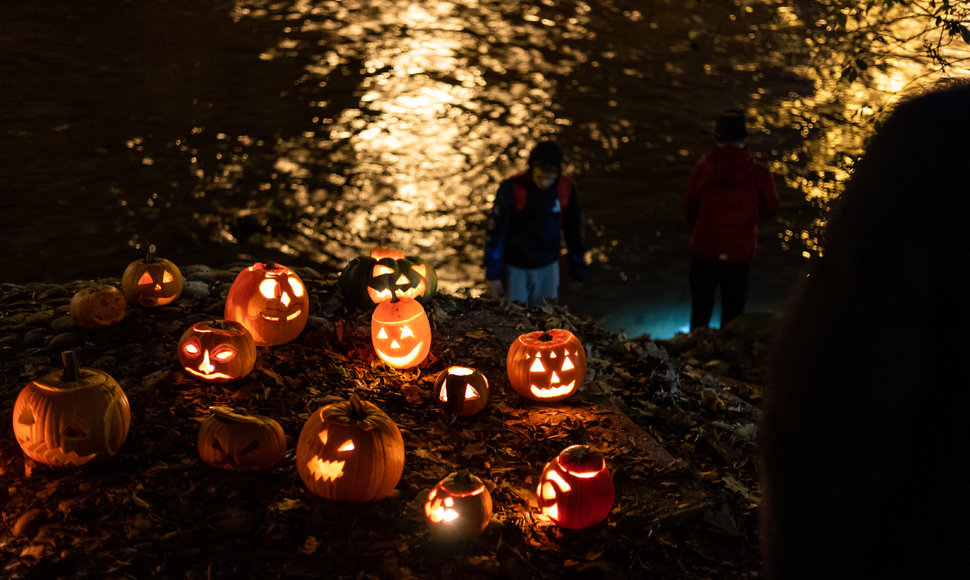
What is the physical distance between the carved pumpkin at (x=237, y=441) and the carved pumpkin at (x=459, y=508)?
0.91 metres

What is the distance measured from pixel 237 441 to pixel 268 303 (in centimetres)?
144

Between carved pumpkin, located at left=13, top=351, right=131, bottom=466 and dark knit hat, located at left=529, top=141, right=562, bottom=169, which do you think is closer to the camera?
carved pumpkin, located at left=13, top=351, right=131, bottom=466

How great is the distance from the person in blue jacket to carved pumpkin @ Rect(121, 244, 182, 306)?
271 cm

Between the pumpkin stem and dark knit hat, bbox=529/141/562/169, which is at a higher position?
dark knit hat, bbox=529/141/562/169

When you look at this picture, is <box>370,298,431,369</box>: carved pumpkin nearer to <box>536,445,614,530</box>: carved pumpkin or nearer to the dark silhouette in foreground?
<box>536,445,614,530</box>: carved pumpkin

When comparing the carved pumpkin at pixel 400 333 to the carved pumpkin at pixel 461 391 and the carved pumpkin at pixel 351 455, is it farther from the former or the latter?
the carved pumpkin at pixel 351 455

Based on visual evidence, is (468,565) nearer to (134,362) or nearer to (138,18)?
(134,362)

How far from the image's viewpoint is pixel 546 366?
5.17m

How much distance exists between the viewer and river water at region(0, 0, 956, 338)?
10062 mm

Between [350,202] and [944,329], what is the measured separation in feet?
34.1

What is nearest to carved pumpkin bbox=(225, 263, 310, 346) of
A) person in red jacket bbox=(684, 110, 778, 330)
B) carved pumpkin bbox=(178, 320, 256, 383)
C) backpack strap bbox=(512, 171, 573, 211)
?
carved pumpkin bbox=(178, 320, 256, 383)

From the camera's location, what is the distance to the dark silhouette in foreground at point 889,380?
125 centimetres

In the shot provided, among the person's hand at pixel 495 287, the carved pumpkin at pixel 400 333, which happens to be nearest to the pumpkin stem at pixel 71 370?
the carved pumpkin at pixel 400 333

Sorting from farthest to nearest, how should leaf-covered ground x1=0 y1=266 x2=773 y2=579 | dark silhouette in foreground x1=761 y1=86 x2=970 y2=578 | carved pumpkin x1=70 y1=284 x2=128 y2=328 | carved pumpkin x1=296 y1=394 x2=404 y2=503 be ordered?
1. carved pumpkin x1=70 y1=284 x2=128 y2=328
2. carved pumpkin x1=296 y1=394 x2=404 y2=503
3. leaf-covered ground x1=0 y1=266 x2=773 y2=579
4. dark silhouette in foreground x1=761 y1=86 x2=970 y2=578
